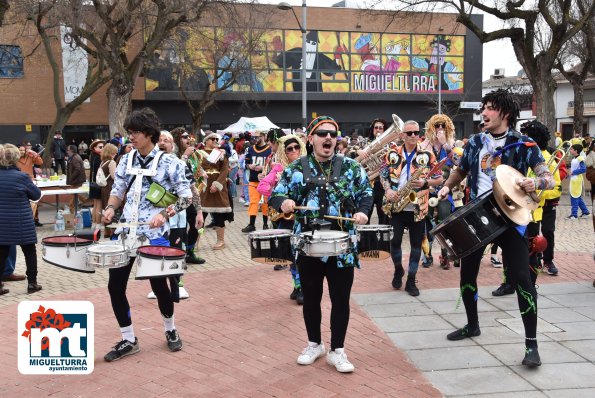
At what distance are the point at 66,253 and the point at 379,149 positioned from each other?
14.8ft

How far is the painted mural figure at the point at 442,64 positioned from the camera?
41.9 meters

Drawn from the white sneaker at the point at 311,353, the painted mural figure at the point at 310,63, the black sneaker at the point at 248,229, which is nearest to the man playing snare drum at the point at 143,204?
the white sneaker at the point at 311,353

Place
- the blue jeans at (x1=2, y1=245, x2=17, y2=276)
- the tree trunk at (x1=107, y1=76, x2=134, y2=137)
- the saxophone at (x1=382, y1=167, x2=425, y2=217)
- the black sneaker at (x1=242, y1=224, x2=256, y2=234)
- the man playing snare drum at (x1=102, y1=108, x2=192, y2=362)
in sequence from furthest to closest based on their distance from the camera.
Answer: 1. the tree trunk at (x1=107, y1=76, x2=134, y2=137)
2. the black sneaker at (x1=242, y1=224, x2=256, y2=234)
3. the blue jeans at (x1=2, y1=245, x2=17, y2=276)
4. the saxophone at (x1=382, y1=167, x2=425, y2=217)
5. the man playing snare drum at (x1=102, y1=108, x2=192, y2=362)

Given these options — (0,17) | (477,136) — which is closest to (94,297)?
(477,136)

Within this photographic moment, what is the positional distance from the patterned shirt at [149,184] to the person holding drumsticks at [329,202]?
95 cm

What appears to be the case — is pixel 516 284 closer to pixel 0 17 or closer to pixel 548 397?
pixel 548 397

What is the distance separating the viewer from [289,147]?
7000 mm

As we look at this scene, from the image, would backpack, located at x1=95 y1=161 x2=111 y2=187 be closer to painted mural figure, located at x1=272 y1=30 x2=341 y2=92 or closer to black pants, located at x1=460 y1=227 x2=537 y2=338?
black pants, located at x1=460 y1=227 x2=537 y2=338

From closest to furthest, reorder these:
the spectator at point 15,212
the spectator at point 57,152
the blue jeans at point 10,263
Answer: the spectator at point 15,212, the blue jeans at point 10,263, the spectator at point 57,152

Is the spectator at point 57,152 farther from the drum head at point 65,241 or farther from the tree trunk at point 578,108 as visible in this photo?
the tree trunk at point 578,108

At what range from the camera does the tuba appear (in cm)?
769

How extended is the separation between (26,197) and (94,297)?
1582 mm

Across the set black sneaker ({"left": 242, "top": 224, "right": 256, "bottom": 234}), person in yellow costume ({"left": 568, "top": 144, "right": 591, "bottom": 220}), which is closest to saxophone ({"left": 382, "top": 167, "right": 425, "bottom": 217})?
black sneaker ({"left": 242, "top": 224, "right": 256, "bottom": 234})

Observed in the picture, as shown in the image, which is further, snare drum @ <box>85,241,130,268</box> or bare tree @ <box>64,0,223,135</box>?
bare tree @ <box>64,0,223,135</box>
